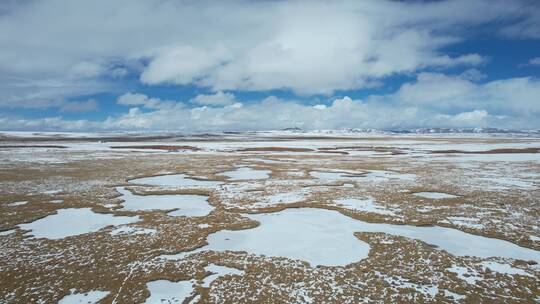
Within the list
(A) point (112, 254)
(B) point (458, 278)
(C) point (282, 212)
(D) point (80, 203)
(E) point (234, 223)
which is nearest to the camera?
(B) point (458, 278)

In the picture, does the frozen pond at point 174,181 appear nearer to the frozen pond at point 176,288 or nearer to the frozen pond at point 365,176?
the frozen pond at point 365,176

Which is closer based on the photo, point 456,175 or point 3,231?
point 3,231

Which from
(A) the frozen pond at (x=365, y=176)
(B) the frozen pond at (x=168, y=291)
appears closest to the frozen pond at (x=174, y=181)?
(A) the frozen pond at (x=365, y=176)

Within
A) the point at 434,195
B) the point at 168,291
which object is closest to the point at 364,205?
the point at 434,195

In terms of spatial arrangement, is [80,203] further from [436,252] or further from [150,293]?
[436,252]

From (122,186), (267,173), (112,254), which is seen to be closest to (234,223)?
(112,254)

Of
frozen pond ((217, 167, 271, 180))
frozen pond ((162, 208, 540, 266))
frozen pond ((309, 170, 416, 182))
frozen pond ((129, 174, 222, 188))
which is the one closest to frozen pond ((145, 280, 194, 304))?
frozen pond ((162, 208, 540, 266))

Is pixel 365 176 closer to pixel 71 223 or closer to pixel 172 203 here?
pixel 172 203
